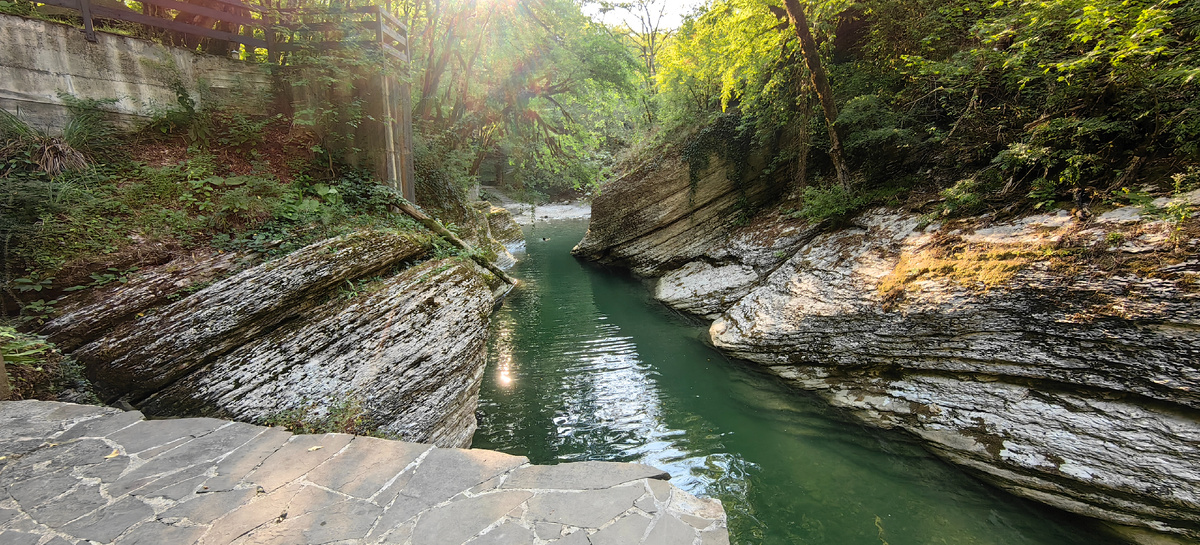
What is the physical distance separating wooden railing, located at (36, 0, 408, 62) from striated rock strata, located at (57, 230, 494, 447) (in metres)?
3.85

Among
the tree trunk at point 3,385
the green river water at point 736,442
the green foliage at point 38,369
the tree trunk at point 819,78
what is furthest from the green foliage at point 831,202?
the tree trunk at point 3,385

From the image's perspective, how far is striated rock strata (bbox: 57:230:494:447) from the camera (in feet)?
13.6

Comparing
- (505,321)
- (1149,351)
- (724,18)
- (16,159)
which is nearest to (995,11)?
(724,18)

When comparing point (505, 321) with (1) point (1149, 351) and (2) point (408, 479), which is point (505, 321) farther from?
(1) point (1149, 351)

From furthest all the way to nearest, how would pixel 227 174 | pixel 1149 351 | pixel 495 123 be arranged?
pixel 495 123, pixel 227 174, pixel 1149 351

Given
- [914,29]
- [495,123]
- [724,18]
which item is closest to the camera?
[914,29]

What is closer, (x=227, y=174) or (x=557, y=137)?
(x=227, y=174)

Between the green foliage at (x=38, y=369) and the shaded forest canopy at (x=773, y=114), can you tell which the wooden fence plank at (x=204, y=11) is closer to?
the shaded forest canopy at (x=773, y=114)

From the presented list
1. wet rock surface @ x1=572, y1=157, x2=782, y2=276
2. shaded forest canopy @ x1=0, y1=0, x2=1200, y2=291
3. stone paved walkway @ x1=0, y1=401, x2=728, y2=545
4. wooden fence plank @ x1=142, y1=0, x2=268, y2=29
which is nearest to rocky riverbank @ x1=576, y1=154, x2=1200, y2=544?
shaded forest canopy @ x1=0, y1=0, x2=1200, y2=291

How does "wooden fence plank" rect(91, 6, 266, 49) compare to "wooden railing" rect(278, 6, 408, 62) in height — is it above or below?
below

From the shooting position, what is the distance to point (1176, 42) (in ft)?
15.9

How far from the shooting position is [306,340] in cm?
505

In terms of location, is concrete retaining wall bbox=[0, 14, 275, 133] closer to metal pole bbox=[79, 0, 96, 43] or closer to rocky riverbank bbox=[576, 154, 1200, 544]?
metal pole bbox=[79, 0, 96, 43]

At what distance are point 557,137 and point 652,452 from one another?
12770 mm
